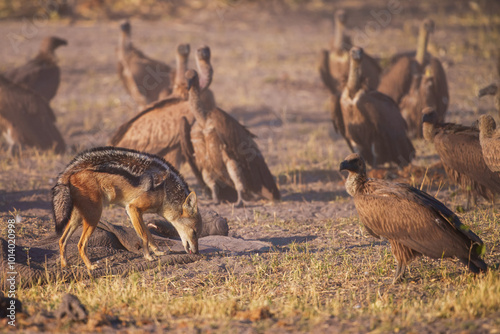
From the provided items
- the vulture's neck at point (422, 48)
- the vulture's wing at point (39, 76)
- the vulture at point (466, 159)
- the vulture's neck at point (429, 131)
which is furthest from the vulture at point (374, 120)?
the vulture's wing at point (39, 76)

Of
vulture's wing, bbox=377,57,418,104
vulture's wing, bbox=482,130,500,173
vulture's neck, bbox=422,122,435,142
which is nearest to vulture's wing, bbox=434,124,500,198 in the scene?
vulture's neck, bbox=422,122,435,142

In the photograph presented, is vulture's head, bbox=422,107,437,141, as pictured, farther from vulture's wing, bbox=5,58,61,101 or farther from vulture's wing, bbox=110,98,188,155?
vulture's wing, bbox=5,58,61,101

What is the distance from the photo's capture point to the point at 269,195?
28.9 ft

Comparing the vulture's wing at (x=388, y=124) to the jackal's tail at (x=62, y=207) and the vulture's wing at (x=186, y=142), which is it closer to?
the vulture's wing at (x=186, y=142)

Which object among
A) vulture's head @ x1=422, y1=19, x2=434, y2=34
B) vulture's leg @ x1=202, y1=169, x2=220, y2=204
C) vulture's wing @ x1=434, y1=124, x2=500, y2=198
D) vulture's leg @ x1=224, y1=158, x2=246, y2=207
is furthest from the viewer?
vulture's head @ x1=422, y1=19, x2=434, y2=34

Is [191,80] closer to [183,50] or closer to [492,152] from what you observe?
[183,50]

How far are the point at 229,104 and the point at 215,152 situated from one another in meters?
6.23

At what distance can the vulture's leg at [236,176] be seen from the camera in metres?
8.82

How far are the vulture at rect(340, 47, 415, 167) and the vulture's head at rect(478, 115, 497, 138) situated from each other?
2652 mm

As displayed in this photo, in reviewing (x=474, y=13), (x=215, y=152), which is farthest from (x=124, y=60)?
(x=474, y=13)

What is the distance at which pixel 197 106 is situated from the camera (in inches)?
348

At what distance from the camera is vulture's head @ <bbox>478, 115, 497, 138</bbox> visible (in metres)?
7.14

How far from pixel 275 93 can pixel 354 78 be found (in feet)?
19.5

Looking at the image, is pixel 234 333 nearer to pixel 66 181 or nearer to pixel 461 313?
pixel 461 313
